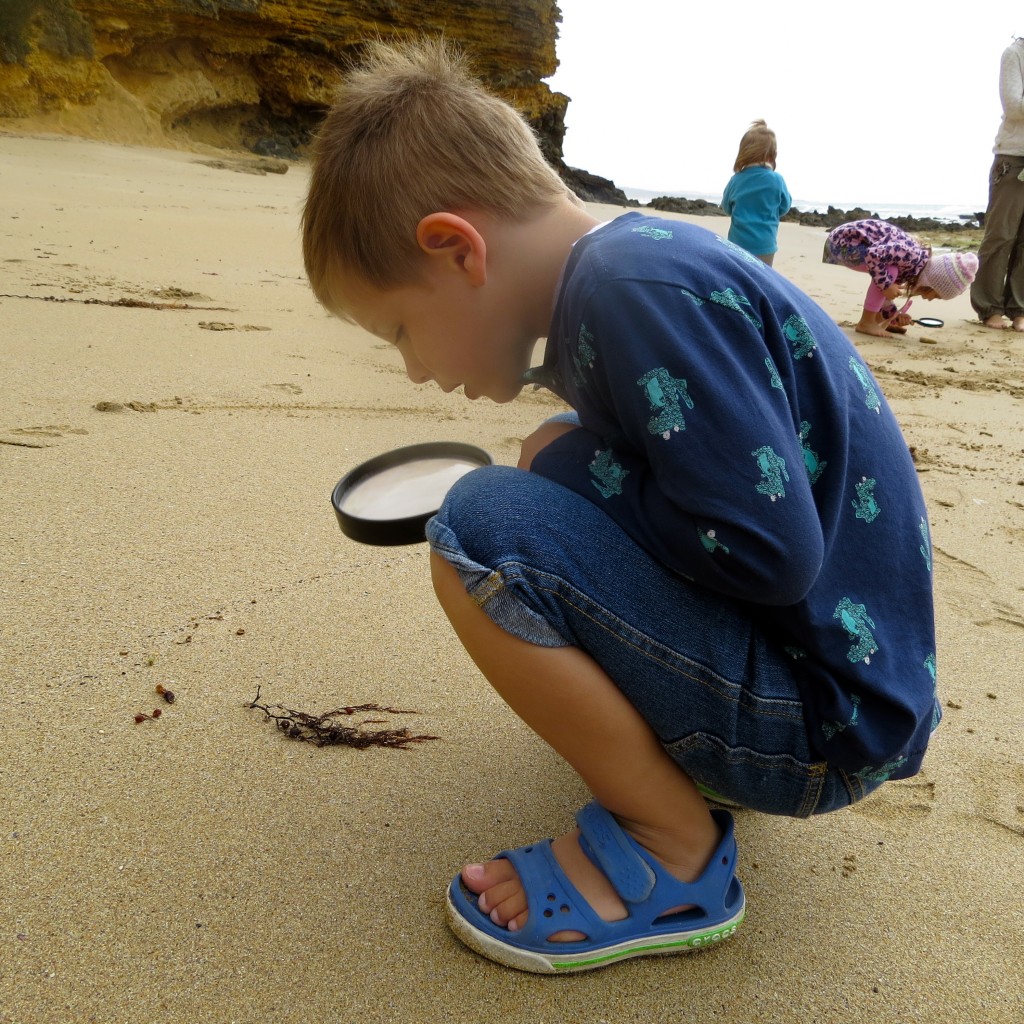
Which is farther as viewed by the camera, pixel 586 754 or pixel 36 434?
pixel 36 434

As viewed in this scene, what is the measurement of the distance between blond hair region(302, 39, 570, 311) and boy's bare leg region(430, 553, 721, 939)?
0.39 meters

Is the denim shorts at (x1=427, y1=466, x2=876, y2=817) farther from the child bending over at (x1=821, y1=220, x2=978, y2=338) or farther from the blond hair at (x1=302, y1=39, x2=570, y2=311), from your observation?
the child bending over at (x1=821, y1=220, x2=978, y2=338)

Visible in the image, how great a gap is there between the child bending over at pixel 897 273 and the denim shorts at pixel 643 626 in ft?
14.0

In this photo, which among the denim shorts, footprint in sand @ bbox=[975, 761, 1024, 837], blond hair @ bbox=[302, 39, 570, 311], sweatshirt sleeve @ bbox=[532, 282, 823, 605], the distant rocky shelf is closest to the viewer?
sweatshirt sleeve @ bbox=[532, 282, 823, 605]

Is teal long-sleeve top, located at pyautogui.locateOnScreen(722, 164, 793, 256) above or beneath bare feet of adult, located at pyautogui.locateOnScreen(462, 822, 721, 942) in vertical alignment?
above

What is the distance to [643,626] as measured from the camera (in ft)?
2.83

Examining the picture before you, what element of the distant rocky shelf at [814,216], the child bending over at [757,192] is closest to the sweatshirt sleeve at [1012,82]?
the child bending over at [757,192]

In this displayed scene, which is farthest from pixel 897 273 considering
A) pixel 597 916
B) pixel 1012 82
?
pixel 597 916

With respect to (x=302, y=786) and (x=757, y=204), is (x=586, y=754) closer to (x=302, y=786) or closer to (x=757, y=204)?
(x=302, y=786)

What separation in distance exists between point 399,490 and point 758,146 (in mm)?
4284

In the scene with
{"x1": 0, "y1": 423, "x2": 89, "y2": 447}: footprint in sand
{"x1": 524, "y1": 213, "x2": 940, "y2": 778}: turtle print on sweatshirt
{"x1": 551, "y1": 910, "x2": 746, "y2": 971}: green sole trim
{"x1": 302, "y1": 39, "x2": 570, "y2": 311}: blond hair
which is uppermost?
{"x1": 302, "y1": 39, "x2": 570, "y2": 311}: blond hair

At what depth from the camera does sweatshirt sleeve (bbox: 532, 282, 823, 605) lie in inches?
29.7

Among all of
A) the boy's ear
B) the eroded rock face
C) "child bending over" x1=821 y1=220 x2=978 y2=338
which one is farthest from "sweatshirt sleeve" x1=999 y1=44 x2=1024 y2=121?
the eroded rock face

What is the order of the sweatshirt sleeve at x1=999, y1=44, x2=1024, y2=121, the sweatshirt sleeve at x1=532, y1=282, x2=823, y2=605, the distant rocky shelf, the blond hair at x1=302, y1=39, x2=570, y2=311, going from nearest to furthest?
the sweatshirt sleeve at x1=532, y1=282, x2=823, y2=605 → the blond hair at x1=302, y1=39, x2=570, y2=311 → the sweatshirt sleeve at x1=999, y1=44, x2=1024, y2=121 → the distant rocky shelf
